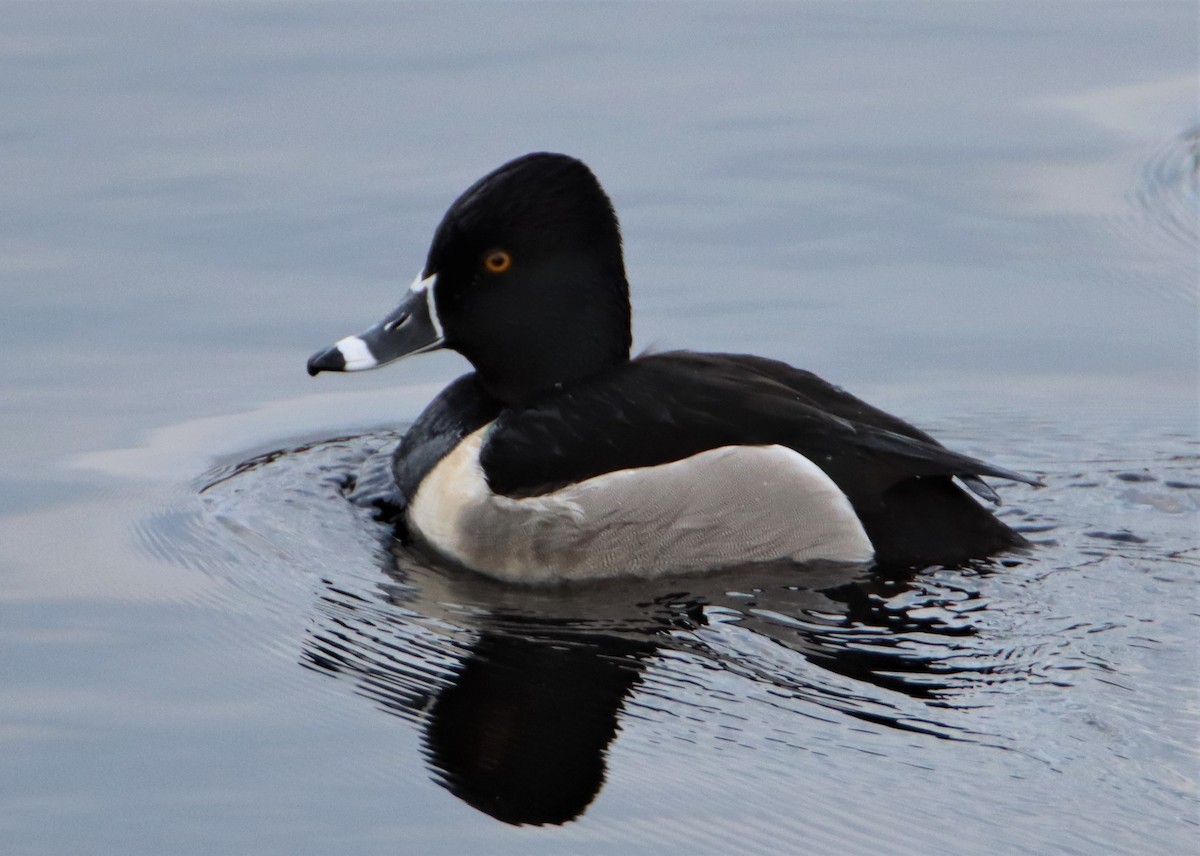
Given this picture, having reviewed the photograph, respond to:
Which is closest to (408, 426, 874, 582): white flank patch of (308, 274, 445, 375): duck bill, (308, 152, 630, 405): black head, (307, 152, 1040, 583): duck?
(307, 152, 1040, 583): duck

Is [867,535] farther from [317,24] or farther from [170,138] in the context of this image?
[317,24]

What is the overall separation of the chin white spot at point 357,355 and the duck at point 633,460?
41 centimetres

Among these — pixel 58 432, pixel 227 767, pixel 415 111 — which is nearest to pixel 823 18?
pixel 415 111

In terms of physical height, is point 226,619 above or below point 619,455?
below

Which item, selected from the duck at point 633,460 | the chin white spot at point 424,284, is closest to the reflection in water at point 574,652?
the duck at point 633,460

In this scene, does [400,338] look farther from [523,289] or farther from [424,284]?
[523,289]

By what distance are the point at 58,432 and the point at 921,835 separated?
436 centimetres

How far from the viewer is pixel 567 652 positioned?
20.6 ft

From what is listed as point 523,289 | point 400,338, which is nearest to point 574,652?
point 523,289

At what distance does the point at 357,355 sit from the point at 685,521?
4.54ft

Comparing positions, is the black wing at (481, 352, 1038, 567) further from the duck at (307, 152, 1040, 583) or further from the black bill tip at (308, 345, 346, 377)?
the black bill tip at (308, 345, 346, 377)

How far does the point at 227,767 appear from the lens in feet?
18.2

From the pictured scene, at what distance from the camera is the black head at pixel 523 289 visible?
7172mm

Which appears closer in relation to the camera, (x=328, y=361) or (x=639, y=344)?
(x=328, y=361)
